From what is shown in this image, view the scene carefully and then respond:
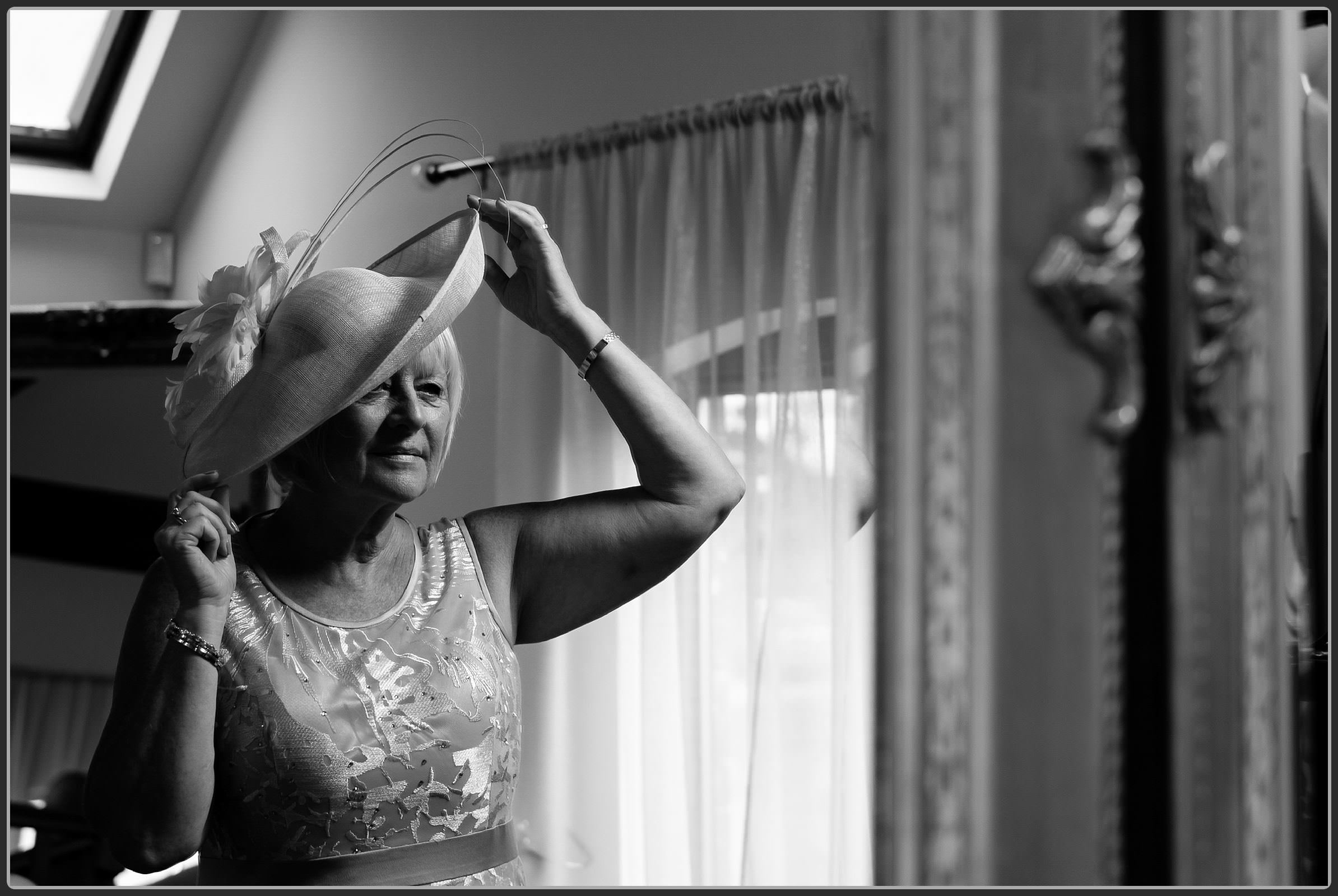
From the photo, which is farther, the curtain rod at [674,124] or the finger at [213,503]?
the curtain rod at [674,124]

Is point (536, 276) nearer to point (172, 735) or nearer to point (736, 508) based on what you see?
point (172, 735)

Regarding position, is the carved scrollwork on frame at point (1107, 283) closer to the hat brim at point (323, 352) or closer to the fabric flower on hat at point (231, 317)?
the hat brim at point (323, 352)

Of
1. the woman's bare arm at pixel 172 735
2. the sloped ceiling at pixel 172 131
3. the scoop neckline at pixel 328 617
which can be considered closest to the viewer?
the woman's bare arm at pixel 172 735

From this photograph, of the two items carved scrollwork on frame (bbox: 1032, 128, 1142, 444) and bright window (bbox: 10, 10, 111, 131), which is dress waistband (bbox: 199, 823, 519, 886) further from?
bright window (bbox: 10, 10, 111, 131)

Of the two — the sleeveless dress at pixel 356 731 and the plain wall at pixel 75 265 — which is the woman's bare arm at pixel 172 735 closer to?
the sleeveless dress at pixel 356 731

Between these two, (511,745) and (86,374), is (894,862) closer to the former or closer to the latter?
(511,745)

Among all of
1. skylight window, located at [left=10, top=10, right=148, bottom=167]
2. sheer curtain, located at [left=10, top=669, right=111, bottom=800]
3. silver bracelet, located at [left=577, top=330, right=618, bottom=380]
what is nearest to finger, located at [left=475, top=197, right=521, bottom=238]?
silver bracelet, located at [left=577, top=330, right=618, bottom=380]

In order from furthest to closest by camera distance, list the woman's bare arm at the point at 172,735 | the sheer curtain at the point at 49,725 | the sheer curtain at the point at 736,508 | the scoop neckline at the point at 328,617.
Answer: the sheer curtain at the point at 49,725 → the sheer curtain at the point at 736,508 → the scoop neckline at the point at 328,617 → the woman's bare arm at the point at 172,735

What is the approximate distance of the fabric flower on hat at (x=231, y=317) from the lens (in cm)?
82

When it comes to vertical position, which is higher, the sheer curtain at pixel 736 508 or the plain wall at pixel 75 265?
the plain wall at pixel 75 265

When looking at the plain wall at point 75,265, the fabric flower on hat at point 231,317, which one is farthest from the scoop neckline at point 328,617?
the plain wall at point 75,265

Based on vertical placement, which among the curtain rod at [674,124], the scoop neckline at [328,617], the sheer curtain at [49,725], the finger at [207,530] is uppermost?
the curtain rod at [674,124]

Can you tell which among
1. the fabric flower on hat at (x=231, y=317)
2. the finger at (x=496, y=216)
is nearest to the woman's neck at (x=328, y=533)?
the fabric flower on hat at (x=231, y=317)

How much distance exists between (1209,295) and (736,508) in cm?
110
